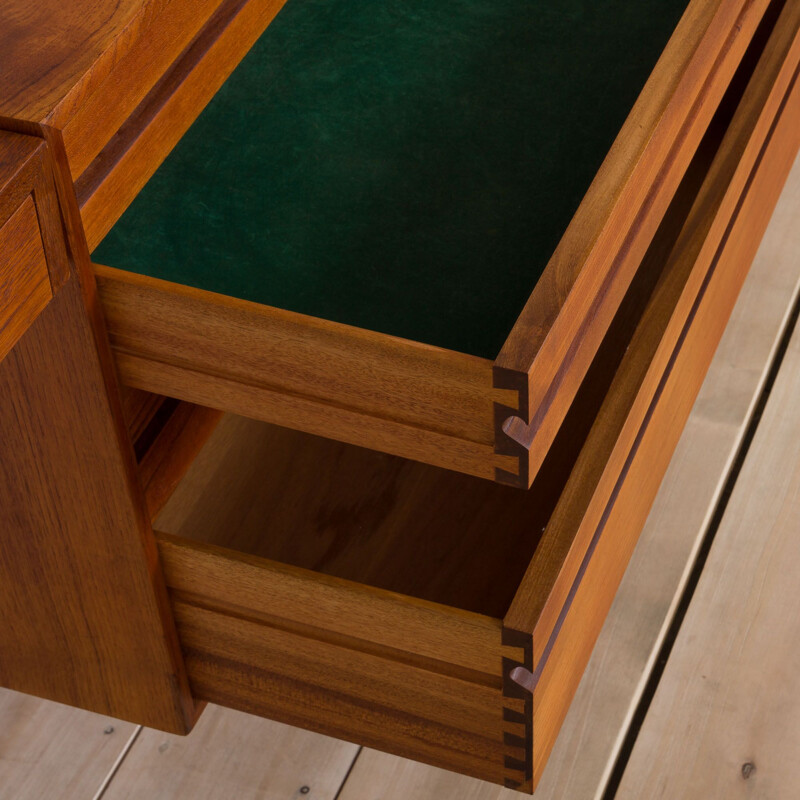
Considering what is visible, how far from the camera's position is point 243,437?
1.18m

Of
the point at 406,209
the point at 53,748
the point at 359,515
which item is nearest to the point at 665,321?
the point at 406,209

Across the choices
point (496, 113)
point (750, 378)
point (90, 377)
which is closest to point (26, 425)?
point (90, 377)

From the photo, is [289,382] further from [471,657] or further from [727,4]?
[727,4]

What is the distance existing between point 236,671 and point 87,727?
0.64ft

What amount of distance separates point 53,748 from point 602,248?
62 cm

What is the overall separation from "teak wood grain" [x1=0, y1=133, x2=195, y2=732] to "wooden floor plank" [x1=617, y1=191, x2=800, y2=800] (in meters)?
0.38

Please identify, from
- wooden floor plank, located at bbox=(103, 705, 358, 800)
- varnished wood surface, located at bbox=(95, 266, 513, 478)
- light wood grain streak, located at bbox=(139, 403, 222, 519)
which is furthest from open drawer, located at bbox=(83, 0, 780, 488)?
wooden floor plank, located at bbox=(103, 705, 358, 800)

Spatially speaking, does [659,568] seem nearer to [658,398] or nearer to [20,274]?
[658,398]

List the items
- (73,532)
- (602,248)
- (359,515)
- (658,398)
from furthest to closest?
(359,515)
(658,398)
(73,532)
(602,248)

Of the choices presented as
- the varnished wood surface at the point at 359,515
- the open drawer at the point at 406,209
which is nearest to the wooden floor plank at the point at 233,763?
the varnished wood surface at the point at 359,515

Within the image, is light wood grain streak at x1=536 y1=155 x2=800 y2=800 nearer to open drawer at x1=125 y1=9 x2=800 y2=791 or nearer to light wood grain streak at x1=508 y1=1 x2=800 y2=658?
open drawer at x1=125 y1=9 x2=800 y2=791

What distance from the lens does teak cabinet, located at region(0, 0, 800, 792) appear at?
0.75m

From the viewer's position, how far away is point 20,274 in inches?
26.3

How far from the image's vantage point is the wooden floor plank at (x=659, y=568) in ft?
3.45
